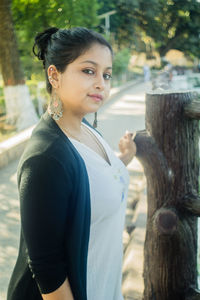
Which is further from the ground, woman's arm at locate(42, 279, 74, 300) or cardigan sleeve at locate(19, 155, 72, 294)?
cardigan sleeve at locate(19, 155, 72, 294)

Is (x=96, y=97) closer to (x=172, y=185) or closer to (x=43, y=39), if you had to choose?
(x=43, y=39)

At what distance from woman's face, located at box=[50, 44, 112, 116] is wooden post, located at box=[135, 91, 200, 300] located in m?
0.42

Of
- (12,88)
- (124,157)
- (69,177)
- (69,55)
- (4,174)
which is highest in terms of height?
(69,55)

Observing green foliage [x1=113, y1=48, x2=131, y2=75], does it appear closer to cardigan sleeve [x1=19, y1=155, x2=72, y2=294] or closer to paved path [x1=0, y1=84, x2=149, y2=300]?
paved path [x1=0, y1=84, x2=149, y2=300]

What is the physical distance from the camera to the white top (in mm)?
1233

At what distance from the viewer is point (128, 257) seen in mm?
2822

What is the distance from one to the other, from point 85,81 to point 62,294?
76cm

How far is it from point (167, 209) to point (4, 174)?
416 centimetres

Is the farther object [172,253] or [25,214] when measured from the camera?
[172,253]

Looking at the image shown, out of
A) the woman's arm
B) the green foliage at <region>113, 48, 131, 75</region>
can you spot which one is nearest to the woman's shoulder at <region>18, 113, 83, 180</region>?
the woman's arm

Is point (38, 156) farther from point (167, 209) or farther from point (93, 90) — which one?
point (167, 209)

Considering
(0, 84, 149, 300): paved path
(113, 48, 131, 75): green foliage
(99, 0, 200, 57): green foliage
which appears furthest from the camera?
(113, 48, 131, 75): green foliage

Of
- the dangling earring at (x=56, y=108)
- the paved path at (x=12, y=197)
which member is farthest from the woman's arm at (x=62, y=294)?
the paved path at (x=12, y=197)

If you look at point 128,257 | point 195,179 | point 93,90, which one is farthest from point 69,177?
point 128,257
